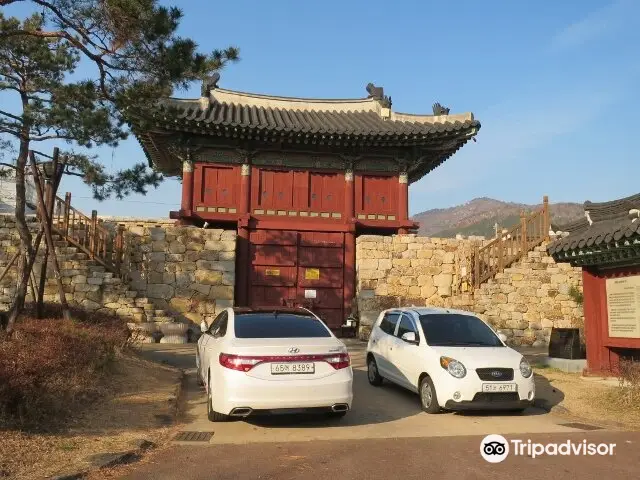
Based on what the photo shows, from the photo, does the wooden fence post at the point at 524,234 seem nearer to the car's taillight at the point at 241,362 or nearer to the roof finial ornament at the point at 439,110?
the roof finial ornament at the point at 439,110

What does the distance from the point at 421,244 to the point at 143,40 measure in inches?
502

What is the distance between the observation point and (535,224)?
19.4m

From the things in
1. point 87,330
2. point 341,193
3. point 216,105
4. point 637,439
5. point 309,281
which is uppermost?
point 216,105

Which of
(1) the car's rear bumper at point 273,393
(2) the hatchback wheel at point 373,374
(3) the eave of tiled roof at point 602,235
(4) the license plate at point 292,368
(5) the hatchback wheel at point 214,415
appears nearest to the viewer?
(1) the car's rear bumper at point 273,393

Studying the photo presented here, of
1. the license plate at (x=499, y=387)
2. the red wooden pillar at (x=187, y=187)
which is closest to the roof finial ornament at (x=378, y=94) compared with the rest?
the red wooden pillar at (x=187, y=187)

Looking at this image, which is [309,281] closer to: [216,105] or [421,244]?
[421,244]

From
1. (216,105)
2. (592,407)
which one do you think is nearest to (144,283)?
(216,105)

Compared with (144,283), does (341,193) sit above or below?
above

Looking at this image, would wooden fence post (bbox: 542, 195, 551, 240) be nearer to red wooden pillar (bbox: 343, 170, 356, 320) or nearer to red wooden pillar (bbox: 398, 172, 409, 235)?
red wooden pillar (bbox: 398, 172, 409, 235)

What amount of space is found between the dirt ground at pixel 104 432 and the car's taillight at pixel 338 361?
2.15 m

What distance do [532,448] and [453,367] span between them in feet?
5.69

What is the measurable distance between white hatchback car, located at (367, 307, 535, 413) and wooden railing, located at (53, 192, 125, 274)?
10336mm

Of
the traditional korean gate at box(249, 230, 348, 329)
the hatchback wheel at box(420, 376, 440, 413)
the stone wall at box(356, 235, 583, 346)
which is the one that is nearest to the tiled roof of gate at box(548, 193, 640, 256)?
the hatchback wheel at box(420, 376, 440, 413)

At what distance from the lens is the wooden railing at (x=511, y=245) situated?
1889 cm
